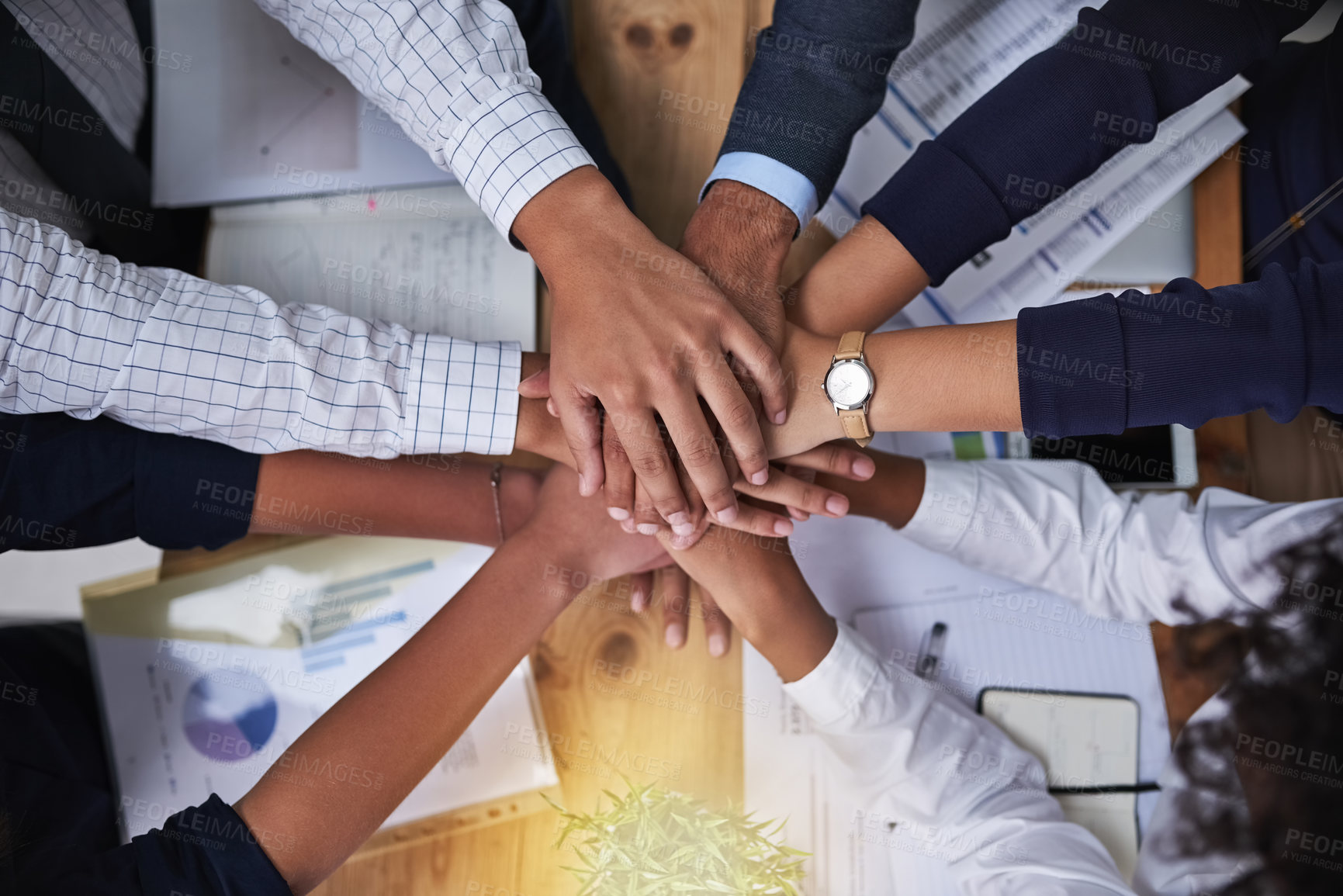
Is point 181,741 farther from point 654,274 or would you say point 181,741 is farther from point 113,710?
point 654,274

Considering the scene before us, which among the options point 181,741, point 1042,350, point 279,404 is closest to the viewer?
point 1042,350

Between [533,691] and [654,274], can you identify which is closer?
[654,274]

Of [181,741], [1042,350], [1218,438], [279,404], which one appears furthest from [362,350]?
[1218,438]

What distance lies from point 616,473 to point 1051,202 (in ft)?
1.97

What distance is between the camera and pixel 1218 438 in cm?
102

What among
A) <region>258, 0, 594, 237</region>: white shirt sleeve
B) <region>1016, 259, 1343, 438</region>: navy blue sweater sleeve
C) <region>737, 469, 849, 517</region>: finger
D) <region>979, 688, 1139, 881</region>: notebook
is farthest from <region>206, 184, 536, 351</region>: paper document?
<region>979, 688, 1139, 881</region>: notebook

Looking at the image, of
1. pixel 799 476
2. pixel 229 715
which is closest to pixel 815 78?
pixel 799 476

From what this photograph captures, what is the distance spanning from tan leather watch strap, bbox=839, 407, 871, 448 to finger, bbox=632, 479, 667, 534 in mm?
215

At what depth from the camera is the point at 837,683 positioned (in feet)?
2.94

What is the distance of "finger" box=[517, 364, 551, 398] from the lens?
89cm

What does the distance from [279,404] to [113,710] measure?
1.52ft

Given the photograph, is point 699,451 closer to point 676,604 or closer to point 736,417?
point 736,417

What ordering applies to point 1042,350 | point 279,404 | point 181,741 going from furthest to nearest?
point 181,741 → point 279,404 → point 1042,350

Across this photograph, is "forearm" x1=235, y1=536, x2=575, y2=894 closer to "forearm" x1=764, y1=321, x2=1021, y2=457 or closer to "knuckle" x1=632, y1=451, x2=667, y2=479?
"knuckle" x1=632, y1=451, x2=667, y2=479
